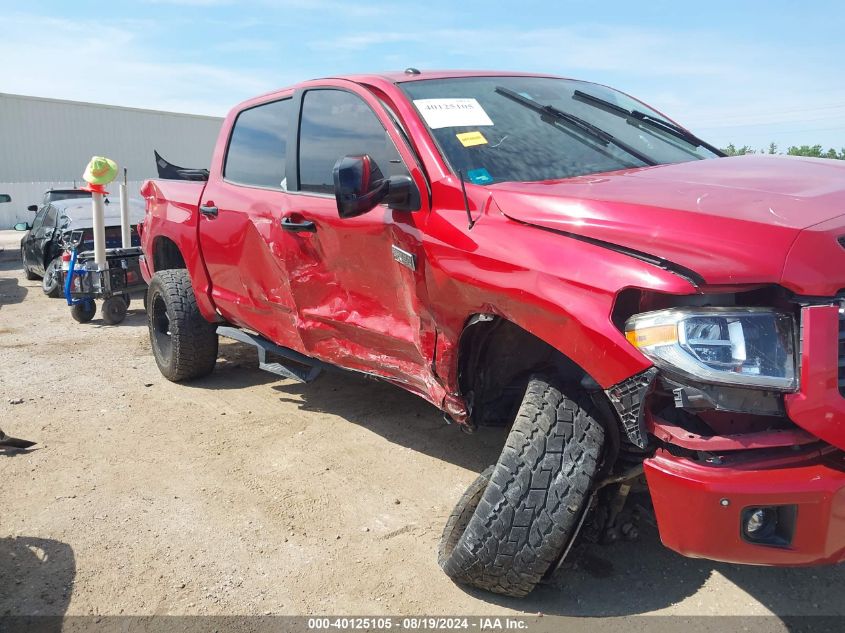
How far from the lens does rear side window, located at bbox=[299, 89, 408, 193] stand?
3.14 m

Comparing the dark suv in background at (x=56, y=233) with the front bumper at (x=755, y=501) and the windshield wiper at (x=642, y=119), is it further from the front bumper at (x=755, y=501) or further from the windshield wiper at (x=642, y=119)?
the front bumper at (x=755, y=501)

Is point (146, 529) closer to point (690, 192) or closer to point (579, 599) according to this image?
point (579, 599)

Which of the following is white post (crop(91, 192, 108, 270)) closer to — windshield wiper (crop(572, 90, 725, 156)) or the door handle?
the door handle

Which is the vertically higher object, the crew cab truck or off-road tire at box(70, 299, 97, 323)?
the crew cab truck

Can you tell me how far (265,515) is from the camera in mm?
3240

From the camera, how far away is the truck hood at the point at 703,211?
188 cm

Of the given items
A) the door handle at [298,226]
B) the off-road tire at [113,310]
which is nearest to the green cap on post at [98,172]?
the off-road tire at [113,310]

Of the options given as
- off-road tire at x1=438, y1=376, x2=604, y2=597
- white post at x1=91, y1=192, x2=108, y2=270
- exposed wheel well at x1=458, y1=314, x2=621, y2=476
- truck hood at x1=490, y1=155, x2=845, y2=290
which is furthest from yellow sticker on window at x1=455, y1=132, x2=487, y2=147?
white post at x1=91, y1=192, x2=108, y2=270

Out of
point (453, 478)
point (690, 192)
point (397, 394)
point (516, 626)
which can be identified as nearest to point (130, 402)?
point (397, 394)

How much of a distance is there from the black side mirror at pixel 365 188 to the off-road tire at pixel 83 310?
6.22 meters

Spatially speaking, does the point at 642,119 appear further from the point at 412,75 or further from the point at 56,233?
the point at 56,233

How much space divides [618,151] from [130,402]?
364 cm

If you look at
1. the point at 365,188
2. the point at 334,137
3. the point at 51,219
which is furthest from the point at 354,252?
the point at 51,219

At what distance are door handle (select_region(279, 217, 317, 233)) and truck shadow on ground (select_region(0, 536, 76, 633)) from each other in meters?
1.75
